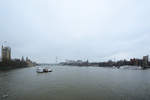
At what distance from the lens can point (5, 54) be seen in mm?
99875

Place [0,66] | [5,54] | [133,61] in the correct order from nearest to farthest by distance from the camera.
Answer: [0,66] < [5,54] < [133,61]

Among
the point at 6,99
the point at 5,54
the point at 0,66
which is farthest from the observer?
the point at 5,54

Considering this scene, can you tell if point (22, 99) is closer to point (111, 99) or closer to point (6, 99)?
point (6, 99)

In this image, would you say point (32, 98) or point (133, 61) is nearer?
point (32, 98)

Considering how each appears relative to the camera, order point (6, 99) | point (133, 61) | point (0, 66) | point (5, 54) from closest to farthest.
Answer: point (6, 99) < point (0, 66) < point (5, 54) < point (133, 61)

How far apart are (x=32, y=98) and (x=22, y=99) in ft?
3.15

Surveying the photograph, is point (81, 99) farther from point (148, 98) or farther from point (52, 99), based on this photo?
point (148, 98)

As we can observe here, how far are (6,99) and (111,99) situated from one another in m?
10.7

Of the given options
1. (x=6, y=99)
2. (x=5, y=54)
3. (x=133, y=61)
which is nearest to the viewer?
(x=6, y=99)

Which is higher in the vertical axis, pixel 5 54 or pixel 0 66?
pixel 5 54

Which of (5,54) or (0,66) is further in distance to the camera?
(5,54)

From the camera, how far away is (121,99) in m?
11.8

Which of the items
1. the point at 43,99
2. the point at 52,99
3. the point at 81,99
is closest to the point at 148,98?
the point at 81,99

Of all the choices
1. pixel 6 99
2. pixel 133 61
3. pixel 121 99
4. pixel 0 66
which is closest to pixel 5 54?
pixel 0 66
